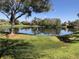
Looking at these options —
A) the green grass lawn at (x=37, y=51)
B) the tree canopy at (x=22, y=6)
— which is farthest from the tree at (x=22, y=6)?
the green grass lawn at (x=37, y=51)

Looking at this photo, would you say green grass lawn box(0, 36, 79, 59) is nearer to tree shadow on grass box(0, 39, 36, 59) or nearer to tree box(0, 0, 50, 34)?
tree shadow on grass box(0, 39, 36, 59)

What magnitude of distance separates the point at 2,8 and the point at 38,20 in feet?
359

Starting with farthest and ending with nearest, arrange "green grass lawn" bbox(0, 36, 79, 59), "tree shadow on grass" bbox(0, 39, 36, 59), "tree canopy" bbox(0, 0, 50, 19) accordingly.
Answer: "tree canopy" bbox(0, 0, 50, 19)
"green grass lawn" bbox(0, 36, 79, 59)
"tree shadow on grass" bbox(0, 39, 36, 59)

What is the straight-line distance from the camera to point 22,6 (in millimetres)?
36844

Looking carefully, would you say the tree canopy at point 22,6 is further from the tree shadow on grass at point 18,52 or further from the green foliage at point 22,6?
the tree shadow on grass at point 18,52

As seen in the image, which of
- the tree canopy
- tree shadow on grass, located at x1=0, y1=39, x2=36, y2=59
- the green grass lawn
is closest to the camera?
tree shadow on grass, located at x1=0, y1=39, x2=36, y2=59

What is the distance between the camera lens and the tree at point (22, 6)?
3528 centimetres

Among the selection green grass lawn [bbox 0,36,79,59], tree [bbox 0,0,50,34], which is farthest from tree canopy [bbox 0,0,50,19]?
green grass lawn [bbox 0,36,79,59]

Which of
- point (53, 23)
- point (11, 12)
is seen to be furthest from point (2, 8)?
point (53, 23)

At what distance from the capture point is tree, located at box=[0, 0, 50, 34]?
35281 millimetres

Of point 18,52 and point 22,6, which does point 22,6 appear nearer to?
point 22,6

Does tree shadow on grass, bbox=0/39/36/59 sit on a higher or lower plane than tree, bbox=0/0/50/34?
lower

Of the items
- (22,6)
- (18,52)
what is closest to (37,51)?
(18,52)

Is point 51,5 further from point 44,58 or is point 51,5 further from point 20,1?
Result: point 44,58
